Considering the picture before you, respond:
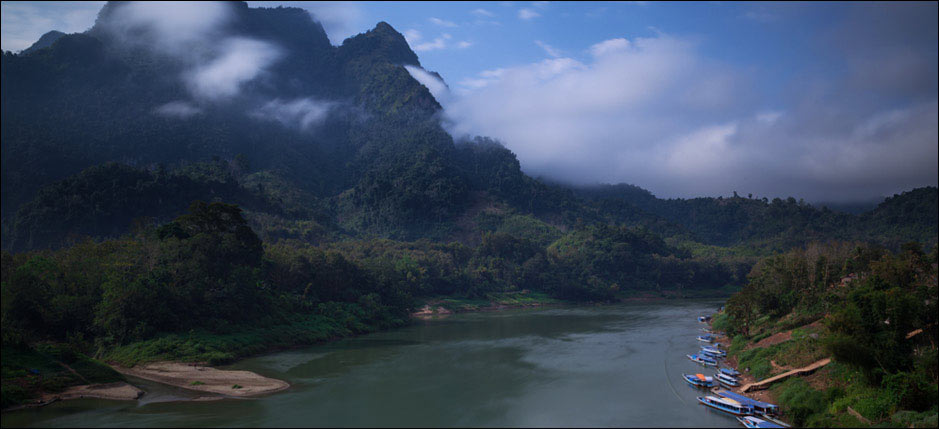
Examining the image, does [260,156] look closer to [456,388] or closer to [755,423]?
[456,388]

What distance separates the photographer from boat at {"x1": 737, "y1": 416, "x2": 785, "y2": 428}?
995 inches

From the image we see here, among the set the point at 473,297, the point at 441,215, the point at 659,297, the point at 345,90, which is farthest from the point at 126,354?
the point at 345,90

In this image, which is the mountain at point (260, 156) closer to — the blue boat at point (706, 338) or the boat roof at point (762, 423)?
the blue boat at point (706, 338)

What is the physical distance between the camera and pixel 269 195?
108 meters

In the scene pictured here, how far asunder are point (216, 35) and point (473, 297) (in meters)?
124

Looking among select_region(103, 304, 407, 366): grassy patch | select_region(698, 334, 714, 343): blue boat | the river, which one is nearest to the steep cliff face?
select_region(103, 304, 407, 366): grassy patch

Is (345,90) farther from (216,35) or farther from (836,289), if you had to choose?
(836,289)

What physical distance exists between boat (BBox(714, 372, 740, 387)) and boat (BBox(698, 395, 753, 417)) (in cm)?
359

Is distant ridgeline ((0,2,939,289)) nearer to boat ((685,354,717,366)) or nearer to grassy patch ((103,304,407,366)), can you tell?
grassy patch ((103,304,407,366))

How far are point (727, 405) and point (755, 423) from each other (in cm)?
263

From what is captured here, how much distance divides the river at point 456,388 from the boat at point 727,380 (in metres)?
2.18

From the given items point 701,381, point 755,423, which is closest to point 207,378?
point 701,381

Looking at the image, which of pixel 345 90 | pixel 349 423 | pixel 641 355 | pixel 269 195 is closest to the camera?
pixel 349 423

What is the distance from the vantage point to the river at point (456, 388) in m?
27.1
